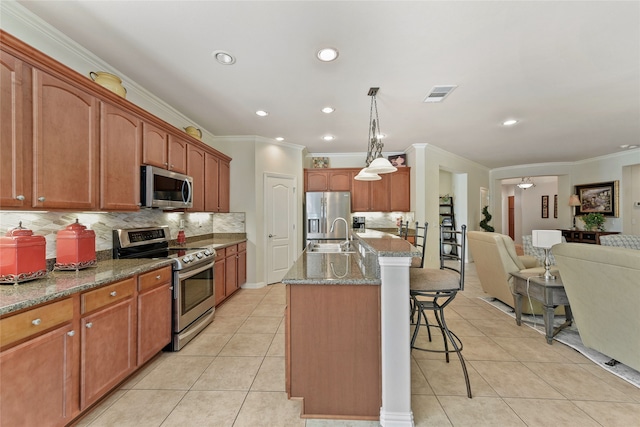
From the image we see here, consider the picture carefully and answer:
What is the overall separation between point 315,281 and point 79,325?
1428 mm

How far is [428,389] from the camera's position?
196 centimetres

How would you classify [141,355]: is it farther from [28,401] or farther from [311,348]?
[311,348]

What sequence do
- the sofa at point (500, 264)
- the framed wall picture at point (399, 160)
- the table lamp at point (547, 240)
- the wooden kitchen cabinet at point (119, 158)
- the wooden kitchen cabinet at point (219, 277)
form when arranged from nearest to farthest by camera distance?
the wooden kitchen cabinet at point (119, 158) → the table lamp at point (547, 240) → the sofa at point (500, 264) → the wooden kitchen cabinet at point (219, 277) → the framed wall picture at point (399, 160)

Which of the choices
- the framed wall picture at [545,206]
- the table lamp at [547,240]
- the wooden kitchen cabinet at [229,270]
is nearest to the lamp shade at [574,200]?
the framed wall picture at [545,206]

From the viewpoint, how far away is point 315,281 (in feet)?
5.44

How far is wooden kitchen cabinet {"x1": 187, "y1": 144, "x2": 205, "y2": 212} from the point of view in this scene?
3373 millimetres

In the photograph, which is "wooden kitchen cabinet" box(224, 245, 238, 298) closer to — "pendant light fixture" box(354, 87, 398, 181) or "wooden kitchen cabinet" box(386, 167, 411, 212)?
"pendant light fixture" box(354, 87, 398, 181)

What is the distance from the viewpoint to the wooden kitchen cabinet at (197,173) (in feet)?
11.1

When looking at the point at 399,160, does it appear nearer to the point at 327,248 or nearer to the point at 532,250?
the point at 532,250

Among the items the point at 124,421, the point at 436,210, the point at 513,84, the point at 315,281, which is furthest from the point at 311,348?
the point at 436,210

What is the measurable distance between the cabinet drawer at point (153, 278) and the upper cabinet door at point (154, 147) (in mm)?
1056

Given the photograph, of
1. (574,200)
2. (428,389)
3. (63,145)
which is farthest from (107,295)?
(574,200)

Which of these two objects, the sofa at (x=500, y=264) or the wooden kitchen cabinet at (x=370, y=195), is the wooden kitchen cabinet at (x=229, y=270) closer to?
the wooden kitchen cabinet at (x=370, y=195)

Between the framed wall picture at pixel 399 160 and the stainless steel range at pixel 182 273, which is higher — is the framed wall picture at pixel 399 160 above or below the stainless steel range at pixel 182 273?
above
